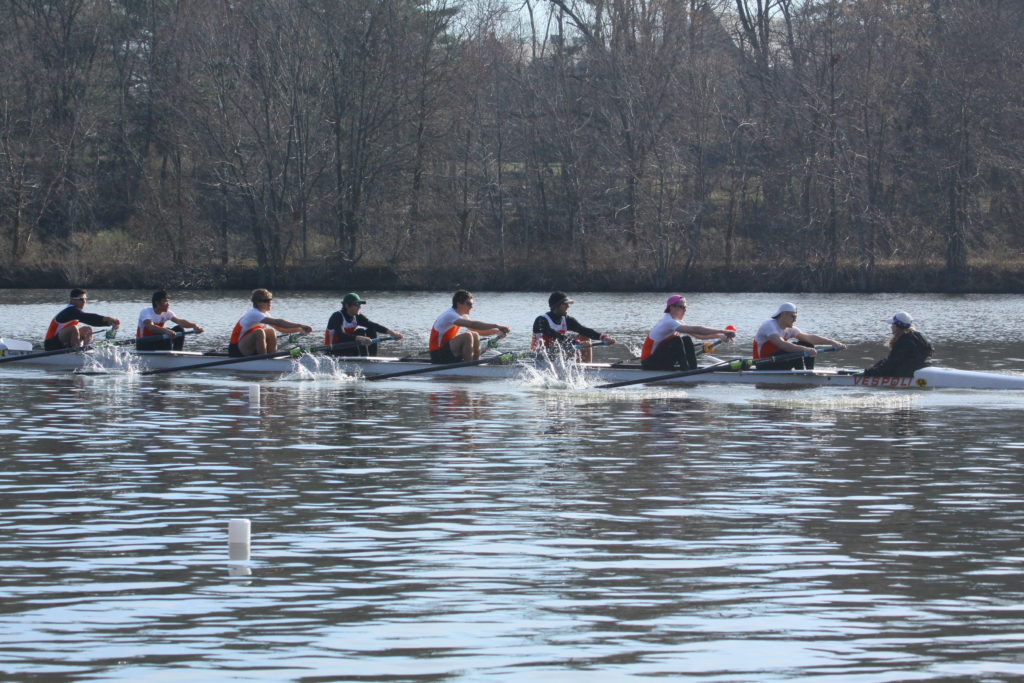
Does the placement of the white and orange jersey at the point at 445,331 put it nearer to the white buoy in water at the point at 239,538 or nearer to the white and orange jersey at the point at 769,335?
the white and orange jersey at the point at 769,335

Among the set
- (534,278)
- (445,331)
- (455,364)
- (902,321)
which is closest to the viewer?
(902,321)

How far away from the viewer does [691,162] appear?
54.2m

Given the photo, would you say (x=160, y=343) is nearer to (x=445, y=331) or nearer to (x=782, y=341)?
(x=445, y=331)

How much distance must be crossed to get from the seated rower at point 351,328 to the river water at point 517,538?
2700 millimetres

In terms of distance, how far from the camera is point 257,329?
71.4 ft

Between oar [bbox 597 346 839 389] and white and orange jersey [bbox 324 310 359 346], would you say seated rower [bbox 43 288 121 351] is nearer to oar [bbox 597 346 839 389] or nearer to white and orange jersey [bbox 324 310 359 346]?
white and orange jersey [bbox 324 310 359 346]

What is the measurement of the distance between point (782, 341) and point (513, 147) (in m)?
38.2

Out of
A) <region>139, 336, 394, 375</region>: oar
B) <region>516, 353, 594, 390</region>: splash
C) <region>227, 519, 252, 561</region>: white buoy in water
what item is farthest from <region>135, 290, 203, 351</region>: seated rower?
<region>227, 519, 252, 561</region>: white buoy in water

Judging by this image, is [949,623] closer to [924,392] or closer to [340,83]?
[924,392]

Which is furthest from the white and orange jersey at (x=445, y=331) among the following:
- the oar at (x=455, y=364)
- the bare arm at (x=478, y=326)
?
the oar at (x=455, y=364)

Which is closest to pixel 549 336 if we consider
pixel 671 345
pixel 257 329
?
pixel 671 345

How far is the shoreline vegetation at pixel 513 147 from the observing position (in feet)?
168

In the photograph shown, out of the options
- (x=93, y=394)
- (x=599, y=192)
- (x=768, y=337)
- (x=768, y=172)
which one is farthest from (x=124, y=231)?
(x=768, y=337)

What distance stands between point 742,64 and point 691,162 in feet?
23.2
